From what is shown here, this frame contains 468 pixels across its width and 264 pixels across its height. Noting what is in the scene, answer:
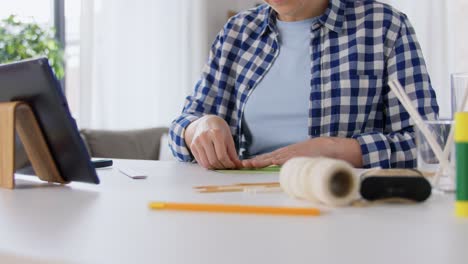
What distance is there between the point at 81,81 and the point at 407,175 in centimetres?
316

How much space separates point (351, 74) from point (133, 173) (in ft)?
2.14

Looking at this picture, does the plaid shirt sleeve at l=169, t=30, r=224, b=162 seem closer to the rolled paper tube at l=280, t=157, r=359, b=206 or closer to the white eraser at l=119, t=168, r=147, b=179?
the white eraser at l=119, t=168, r=147, b=179

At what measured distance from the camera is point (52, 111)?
2.56 ft

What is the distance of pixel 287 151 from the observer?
1.04 meters

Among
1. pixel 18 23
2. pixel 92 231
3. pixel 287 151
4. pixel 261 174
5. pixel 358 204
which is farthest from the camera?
pixel 18 23

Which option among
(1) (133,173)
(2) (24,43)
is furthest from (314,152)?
(2) (24,43)

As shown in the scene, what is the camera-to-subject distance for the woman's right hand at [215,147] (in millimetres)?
1017

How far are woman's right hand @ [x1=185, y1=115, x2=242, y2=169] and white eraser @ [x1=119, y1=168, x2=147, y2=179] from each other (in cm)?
13

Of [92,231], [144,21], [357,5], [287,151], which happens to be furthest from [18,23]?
[92,231]

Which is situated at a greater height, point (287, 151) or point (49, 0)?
point (49, 0)

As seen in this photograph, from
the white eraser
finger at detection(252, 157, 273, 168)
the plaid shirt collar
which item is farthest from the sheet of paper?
the plaid shirt collar

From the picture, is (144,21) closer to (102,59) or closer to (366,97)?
(102,59)

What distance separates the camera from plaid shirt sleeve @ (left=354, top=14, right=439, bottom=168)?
1.12 m

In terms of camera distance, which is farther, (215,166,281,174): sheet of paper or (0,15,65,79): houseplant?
(0,15,65,79): houseplant
